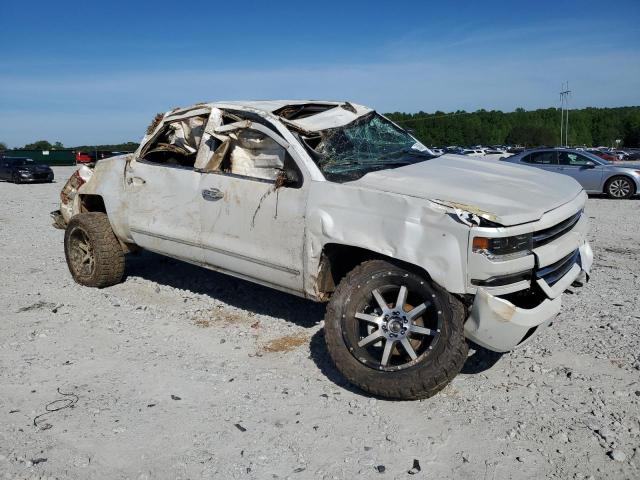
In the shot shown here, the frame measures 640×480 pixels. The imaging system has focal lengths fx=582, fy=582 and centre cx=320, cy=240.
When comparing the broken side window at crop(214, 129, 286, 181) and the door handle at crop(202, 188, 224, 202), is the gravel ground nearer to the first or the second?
the door handle at crop(202, 188, 224, 202)

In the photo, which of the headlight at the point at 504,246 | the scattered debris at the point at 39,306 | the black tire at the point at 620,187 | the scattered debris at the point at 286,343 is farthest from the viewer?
the black tire at the point at 620,187

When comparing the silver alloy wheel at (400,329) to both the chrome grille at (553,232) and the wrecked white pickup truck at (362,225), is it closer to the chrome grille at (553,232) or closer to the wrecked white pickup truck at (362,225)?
the wrecked white pickup truck at (362,225)

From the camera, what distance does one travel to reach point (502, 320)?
327 cm

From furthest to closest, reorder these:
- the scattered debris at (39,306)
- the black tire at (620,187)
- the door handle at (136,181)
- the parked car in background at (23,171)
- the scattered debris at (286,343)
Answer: the parked car in background at (23,171) → the black tire at (620,187) → the scattered debris at (39,306) → the door handle at (136,181) → the scattered debris at (286,343)

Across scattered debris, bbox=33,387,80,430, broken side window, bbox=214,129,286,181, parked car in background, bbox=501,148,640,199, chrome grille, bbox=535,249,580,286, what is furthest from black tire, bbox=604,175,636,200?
scattered debris, bbox=33,387,80,430

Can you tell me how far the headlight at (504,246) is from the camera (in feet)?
10.6

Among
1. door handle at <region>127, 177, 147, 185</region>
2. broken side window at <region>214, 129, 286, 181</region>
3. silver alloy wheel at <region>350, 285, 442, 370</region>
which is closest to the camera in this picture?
silver alloy wheel at <region>350, 285, 442, 370</region>

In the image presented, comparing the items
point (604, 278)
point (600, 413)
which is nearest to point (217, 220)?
point (600, 413)

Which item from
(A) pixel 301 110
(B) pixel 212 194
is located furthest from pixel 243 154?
(A) pixel 301 110

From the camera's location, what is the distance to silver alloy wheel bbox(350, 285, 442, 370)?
345 centimetres

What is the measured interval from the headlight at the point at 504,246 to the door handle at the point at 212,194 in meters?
2.16

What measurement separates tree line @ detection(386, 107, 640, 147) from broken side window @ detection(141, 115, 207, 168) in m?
125

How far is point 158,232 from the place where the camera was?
16.9 feet

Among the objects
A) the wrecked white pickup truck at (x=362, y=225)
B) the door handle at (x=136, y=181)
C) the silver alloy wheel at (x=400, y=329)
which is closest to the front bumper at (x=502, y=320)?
the wrecked white pickup truck at (x=362, y=225)
